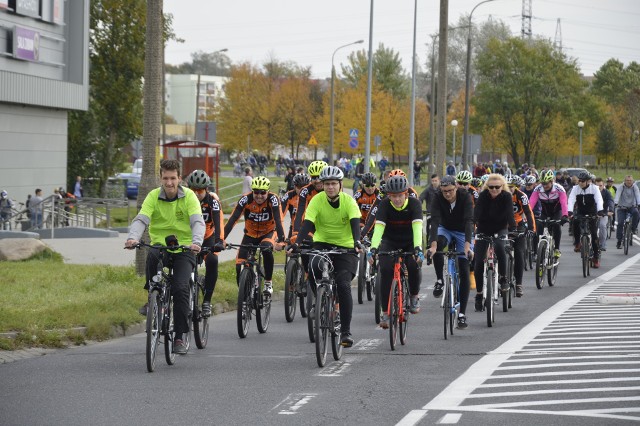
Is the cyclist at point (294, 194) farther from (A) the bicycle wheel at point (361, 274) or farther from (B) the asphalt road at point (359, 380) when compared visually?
(B) the asphalt road at point (359, 380)

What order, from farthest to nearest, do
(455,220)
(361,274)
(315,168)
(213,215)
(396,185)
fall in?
(361,274) → (315,168) → (455,220) → (213,215) → (396,185)

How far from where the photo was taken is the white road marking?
350 inches

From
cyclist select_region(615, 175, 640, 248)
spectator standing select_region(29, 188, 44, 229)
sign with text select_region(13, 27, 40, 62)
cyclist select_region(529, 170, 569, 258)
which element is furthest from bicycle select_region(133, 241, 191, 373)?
sign with text select_region(13, 27, 40, 62)

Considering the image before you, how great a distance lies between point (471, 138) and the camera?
4766cm

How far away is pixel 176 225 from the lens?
1155 cm

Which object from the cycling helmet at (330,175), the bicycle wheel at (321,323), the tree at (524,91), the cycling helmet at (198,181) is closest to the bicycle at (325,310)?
the bicycle wheel at (321,323)

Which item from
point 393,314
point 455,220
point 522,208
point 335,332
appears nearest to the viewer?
point 335,332

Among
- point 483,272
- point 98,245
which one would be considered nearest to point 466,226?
point 483,272

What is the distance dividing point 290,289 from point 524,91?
228ft

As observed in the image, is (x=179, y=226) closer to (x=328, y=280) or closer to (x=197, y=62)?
(x=328, y=280)

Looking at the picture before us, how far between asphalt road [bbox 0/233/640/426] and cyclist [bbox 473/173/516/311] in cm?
77

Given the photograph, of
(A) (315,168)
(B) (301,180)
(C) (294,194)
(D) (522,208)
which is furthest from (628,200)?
(A) (315,168)

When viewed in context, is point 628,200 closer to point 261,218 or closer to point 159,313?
point 261,218

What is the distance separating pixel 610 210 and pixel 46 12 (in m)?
20.1
